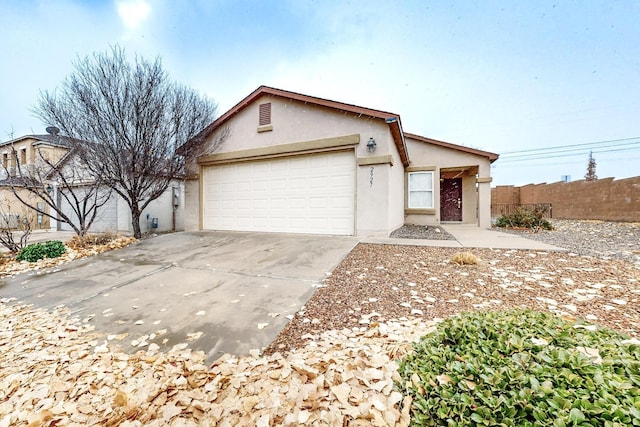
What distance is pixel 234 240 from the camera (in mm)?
6539

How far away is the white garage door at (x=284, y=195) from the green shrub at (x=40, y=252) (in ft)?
11.6

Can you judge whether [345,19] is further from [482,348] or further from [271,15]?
[482,348]

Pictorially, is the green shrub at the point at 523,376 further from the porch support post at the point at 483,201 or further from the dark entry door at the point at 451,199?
the dark entry door at the point at 451,199

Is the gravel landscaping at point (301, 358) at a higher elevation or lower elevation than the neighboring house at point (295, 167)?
lower

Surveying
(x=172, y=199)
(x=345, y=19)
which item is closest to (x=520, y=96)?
(x=345, y=19)

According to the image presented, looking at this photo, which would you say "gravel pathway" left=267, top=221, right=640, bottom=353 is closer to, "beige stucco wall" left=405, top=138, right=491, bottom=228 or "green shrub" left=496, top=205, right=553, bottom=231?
"green shrub" left=496, top=205, right=553, bottom=231

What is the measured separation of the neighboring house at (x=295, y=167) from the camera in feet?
20.7

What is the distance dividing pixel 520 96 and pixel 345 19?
875cm

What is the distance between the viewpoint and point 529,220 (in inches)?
348

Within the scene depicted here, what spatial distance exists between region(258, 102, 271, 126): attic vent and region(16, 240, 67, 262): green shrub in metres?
5.87

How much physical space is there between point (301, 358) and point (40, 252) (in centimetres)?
701

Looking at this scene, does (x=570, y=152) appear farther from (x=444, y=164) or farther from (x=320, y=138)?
(x=320, y=138)

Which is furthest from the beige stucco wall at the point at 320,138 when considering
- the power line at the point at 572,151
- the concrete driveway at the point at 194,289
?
the power line at the point at 572,151

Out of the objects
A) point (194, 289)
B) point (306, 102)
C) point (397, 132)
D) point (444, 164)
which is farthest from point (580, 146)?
point (194, 289)
